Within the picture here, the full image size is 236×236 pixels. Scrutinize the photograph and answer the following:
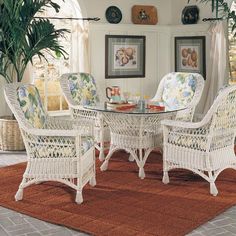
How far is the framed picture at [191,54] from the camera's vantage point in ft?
24.4

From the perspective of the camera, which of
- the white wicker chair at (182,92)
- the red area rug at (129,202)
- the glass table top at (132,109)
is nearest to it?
the red area rug at (129,202)

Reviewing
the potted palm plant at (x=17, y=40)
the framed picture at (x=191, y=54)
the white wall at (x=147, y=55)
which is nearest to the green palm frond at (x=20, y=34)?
the potted palm plant at (x=17, y=40)

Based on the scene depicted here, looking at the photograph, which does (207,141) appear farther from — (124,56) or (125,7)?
(125,7)

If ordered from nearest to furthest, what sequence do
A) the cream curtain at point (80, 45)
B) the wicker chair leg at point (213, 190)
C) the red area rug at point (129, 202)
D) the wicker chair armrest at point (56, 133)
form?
the red area rug at point (129, 202) → the wicker chair armrest at point (56, 133) → the wicker chair leg at point (213, 190) → the cream curtain at point (80, 45)

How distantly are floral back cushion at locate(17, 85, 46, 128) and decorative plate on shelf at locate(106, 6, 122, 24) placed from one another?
316 cm

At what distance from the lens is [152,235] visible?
11.0 feet

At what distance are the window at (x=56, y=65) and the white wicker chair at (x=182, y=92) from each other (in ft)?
5.49

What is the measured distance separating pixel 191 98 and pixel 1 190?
2.54m

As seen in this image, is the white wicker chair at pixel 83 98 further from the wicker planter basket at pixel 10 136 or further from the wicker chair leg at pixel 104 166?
the wicker planter basket at pixel 10 136

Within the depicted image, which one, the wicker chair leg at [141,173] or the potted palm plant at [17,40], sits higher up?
the potted palm plant at [17,40]

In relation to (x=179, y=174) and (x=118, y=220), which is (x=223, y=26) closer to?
(x=179, y=174)

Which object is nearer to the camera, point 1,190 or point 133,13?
point 1,190

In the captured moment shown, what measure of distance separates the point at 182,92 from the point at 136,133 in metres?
1.12

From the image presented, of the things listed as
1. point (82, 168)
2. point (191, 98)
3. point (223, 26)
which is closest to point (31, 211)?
point (82, 168)
